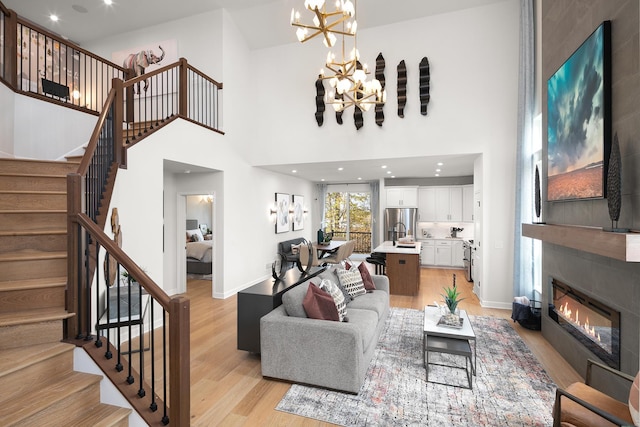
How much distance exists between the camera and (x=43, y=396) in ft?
5.80

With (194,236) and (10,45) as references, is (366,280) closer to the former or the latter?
(10,45)

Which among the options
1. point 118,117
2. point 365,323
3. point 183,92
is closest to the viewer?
point 365,323

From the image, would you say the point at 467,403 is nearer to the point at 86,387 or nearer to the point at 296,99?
the point at 86,387

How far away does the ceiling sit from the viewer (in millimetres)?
5816

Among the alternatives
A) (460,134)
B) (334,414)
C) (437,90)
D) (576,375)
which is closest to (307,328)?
(334,414)

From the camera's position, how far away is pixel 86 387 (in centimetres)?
189

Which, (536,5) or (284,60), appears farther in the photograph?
(284,60)

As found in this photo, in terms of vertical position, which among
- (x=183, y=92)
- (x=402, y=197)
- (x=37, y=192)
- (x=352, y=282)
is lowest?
(x=352, y=282)

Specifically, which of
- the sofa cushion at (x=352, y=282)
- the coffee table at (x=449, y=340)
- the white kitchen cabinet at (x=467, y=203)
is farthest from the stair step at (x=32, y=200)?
the white kitchen cabinet at (x=467, y=203)

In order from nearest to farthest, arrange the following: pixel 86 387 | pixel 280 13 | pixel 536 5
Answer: pixel 86 387 < pixel 536 5 < pixel 280 13

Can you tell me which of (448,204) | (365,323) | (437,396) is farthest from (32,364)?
(448,204)

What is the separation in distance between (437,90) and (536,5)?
5.70 feet

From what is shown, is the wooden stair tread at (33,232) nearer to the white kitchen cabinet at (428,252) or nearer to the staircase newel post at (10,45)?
→ the staircase newel post at (10,45)

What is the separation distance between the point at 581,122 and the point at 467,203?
6.58 metres
